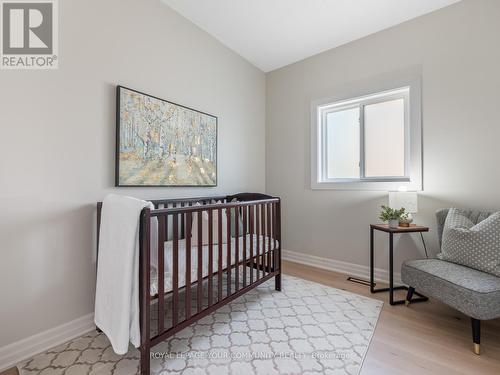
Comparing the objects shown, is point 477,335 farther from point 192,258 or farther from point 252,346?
point 192,258

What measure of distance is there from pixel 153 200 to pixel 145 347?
1.09m

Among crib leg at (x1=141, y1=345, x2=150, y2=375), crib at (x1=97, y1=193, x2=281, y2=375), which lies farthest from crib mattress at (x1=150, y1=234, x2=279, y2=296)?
crib leg at (x1=141, y1=345, x2=150, y2=375)

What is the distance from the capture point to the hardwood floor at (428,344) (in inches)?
50.9

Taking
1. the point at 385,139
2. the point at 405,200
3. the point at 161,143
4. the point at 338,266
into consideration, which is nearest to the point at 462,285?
the point at 405,200

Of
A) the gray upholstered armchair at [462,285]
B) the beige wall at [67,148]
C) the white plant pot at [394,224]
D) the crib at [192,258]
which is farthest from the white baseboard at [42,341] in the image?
the white plant pot at [394,224]

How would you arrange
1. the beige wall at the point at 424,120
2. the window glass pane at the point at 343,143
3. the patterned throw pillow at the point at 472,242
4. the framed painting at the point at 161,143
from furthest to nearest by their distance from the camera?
the window glass pane at the point at 343,143 → the beige wall at the point at 424,120 → the framed painting at the point at 161,143 → the patterned throw pillow at the point at 472,242

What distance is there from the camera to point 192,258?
1638 millimetres

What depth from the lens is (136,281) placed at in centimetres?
121

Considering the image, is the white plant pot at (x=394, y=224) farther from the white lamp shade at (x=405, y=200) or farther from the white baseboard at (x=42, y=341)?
the white baseboard at (x=42, y=341)

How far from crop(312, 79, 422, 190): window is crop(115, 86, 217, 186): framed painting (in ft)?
4.48

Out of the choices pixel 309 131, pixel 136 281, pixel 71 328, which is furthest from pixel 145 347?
pixel 309 131

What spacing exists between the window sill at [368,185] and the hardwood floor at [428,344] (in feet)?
3.39

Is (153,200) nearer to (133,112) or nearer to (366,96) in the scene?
(133,112)

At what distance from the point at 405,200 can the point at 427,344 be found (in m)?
1.10
